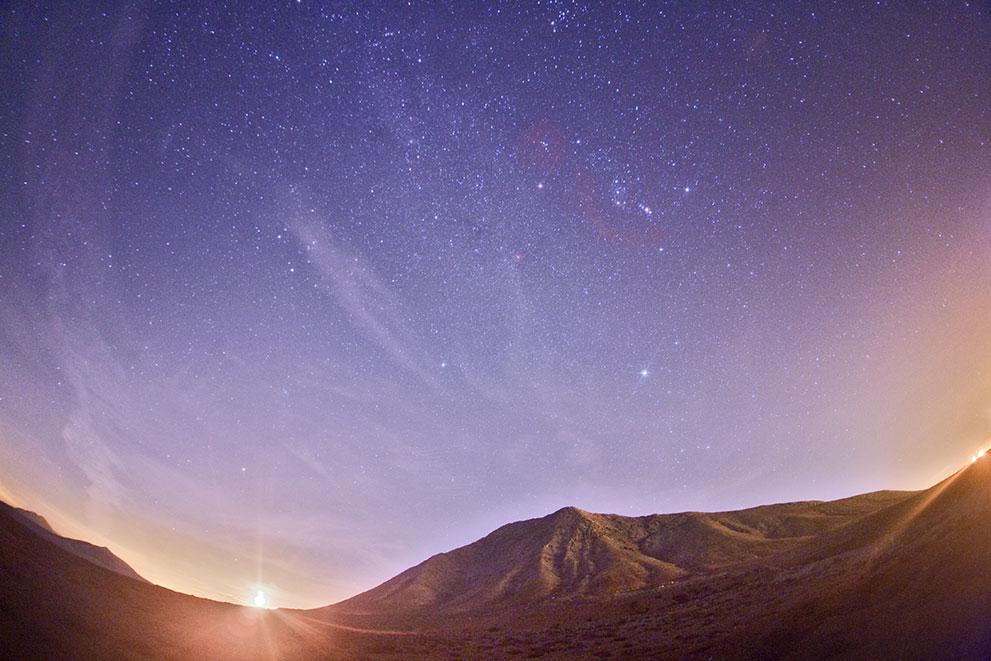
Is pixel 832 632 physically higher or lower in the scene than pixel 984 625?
lower

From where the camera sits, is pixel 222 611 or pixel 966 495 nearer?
pixel 966 495

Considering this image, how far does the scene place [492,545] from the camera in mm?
89375

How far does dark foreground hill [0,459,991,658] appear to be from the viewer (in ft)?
42.8

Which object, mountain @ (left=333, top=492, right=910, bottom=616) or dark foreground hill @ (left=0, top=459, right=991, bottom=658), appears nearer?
dark foreground hill @ (left=0, top=459, right=991, bottom=658)

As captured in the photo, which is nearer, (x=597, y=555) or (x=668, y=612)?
(x=668, y=612)

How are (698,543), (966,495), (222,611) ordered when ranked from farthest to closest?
(698,543), (222,611), (966,495)

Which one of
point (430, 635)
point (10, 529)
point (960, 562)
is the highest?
point (10, 529)

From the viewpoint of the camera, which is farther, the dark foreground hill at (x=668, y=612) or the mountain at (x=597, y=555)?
the mountain at (x=597, y=555)

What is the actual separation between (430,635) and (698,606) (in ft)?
75.0

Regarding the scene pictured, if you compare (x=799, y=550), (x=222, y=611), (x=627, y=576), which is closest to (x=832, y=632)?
(x=799, y=550)

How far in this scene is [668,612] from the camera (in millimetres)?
32031

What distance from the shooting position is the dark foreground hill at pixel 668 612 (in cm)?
1305

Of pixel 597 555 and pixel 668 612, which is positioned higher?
pixel 597 555

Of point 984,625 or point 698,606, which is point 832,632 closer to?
point 984,625
